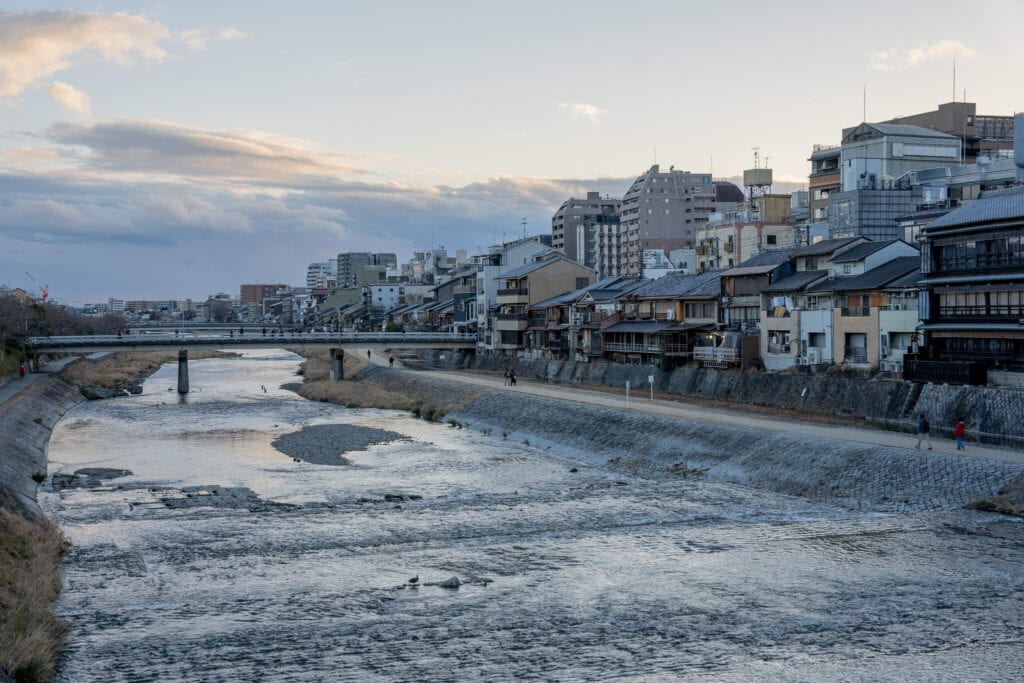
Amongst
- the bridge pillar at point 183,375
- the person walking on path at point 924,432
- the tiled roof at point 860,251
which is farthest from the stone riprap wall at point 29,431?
the tiled roof at point 860,251

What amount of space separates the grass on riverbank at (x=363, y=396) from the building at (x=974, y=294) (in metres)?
24.3

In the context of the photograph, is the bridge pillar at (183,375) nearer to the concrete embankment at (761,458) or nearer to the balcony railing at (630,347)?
the concrete embankment at (761,458)

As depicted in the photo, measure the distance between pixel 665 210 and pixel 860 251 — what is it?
5566 centimetres

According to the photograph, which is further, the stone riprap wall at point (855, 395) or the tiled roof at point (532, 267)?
the tiled roof at point (532, 267)

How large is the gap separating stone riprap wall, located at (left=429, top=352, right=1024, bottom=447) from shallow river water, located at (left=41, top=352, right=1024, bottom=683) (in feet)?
30.8

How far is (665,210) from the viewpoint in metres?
97.6

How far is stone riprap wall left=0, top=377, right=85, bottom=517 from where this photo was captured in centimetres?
2695

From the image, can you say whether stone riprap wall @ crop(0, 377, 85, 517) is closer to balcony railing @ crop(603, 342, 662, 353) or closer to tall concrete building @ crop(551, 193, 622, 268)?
balcony railing @ crop(603, 342, 662, 353)

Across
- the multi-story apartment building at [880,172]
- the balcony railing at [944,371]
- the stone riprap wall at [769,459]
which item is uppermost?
the multi-story apartment building at [880,172]

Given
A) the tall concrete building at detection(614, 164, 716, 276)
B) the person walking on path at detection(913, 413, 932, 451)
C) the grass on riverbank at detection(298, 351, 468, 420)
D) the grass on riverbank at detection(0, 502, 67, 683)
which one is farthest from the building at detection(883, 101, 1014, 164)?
the grass on riverbank at detection(0, 502, 67, 683)

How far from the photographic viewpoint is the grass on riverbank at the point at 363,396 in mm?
51475

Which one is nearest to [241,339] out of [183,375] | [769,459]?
[183,375]

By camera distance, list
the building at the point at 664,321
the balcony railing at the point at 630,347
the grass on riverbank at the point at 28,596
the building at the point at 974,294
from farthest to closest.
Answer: the balcony railing at the point at 630,347 → the building at the point at 664,321 → the building at the point at 974,294 → the grass on riverbank at the point at 28,596

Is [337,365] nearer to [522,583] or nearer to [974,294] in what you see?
[974,294]
